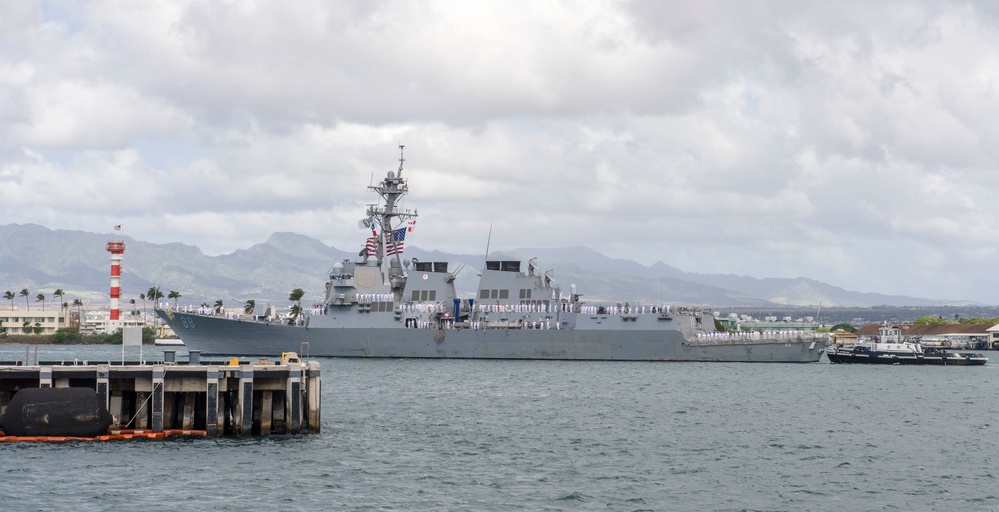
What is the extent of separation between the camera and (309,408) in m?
29.1

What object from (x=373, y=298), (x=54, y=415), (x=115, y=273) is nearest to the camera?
(x=54, y=415)

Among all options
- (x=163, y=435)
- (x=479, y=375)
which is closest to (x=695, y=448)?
(x=163, y=435)

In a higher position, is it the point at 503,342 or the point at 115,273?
the point at 115,273

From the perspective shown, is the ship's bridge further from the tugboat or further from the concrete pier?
the concrete pier

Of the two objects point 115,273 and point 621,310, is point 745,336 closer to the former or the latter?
point 621,310

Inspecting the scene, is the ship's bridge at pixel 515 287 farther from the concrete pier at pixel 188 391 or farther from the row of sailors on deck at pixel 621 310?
the concrete pier at pixel 188 391

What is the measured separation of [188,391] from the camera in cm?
2789

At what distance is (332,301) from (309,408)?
37.7m

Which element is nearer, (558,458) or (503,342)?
(558,458)

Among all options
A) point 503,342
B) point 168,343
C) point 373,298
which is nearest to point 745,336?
point 503,342

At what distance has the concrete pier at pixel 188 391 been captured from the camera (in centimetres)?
2720

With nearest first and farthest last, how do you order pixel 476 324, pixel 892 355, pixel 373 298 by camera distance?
pixel 476 324 → pixel 373 298 → pixel 892 355

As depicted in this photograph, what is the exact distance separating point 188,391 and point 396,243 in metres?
44.2

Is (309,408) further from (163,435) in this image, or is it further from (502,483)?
(502,483)
